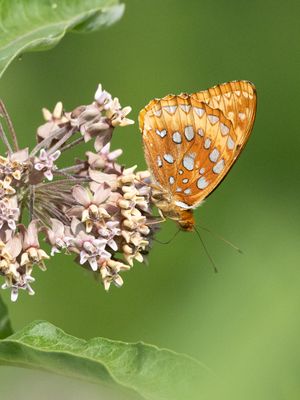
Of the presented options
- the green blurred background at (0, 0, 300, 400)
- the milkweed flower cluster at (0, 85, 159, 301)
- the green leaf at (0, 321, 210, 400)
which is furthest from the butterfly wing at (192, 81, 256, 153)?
the green leaf at (0, 321, 210, 400)

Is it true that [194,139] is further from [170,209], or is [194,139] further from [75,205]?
[75,205]

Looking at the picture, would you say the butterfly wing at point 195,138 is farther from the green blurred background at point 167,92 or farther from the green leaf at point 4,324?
the green leaf at point 4,324

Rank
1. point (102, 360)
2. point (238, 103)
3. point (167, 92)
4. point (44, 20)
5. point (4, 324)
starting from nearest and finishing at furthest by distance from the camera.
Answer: point (102, 360) → point (4, 324) → point (44, 20) → point (238, 103) → point (167, 92)

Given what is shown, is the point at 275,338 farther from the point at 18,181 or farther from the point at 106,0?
the point at 106,0

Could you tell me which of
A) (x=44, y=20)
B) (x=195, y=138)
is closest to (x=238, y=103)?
(x=195, y=138)

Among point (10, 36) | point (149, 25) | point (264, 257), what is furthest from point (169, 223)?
point (264, 257)

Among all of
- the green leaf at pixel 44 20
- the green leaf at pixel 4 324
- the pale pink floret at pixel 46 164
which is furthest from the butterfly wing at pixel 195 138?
the green leaf at pixel 4 324
